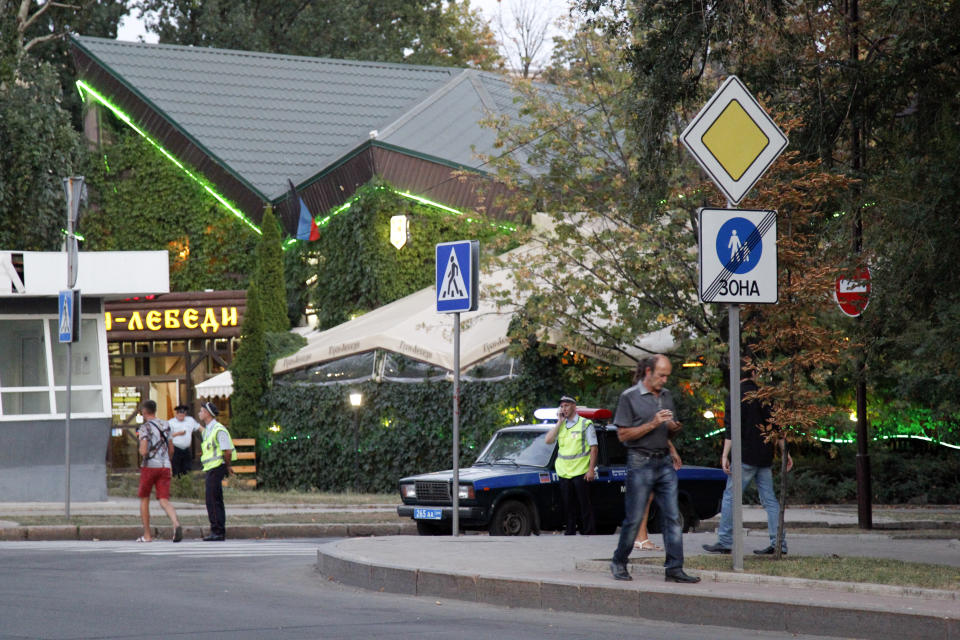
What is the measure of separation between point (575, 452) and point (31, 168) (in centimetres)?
2181

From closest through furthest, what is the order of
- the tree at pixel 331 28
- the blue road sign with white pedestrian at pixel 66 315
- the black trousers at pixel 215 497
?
the black trousers at pixel 215 497
the blue road sign with white pedestrian at pixel 66 315
the tree at pixel 331 28

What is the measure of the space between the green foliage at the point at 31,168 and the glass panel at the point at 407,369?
1149 cm

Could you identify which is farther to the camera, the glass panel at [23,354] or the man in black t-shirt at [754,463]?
the glass panel at [23,354]

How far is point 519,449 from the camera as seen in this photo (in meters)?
17.9

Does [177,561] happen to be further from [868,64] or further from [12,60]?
[12,60]

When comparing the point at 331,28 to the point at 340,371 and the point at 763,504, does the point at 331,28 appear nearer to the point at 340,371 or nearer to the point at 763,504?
the point at 340,371

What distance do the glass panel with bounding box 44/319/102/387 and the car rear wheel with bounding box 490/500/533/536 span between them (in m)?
10.4

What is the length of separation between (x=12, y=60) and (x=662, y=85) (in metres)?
23.5

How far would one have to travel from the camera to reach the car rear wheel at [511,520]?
16.7 m

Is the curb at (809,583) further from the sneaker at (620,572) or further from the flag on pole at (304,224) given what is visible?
the flag on pole at (304,224)

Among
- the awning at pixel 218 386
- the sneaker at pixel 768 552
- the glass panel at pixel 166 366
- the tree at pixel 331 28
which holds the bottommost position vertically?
the sneaker at pixel 768 552

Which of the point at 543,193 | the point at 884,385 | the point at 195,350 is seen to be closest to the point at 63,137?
the point at 195,350

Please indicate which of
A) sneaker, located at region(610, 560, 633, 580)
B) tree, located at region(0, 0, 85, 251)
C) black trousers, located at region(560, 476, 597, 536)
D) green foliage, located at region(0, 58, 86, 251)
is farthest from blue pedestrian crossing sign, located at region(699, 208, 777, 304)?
green foliage, located at region(0, 58, 86, 251)

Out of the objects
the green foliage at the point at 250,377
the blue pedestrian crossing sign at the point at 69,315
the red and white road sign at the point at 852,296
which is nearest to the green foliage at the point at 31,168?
the green foliage at the point at 250,377
